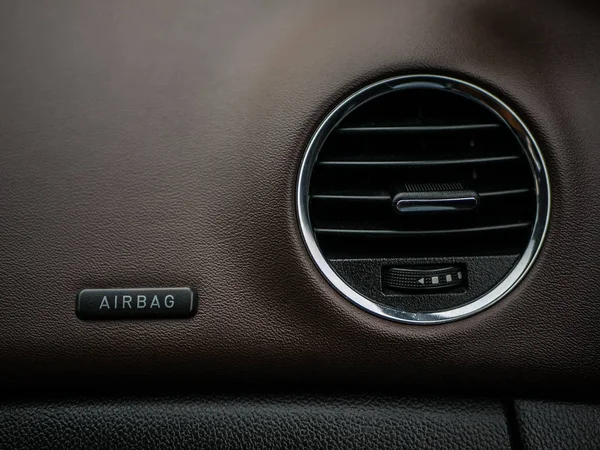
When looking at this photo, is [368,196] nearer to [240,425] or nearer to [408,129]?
[408,129]

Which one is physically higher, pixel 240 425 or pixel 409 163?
pixel 409 163

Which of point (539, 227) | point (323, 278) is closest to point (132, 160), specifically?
point (323, 278)

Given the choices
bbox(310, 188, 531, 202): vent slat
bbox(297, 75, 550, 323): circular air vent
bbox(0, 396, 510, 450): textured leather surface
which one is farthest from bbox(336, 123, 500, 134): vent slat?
bbox(0, 396, 510, 450): textured leather surface

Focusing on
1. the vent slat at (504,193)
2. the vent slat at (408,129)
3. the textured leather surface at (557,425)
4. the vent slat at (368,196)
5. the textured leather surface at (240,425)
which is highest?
the vent slat at (408,129)

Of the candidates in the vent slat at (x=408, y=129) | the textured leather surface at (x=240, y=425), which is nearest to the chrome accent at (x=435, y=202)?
the vent slat at (x=408, y=129)

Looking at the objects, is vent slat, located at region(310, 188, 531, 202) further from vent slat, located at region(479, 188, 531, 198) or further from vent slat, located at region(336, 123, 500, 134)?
vent slat, located at region(336, 123, 500, 134)

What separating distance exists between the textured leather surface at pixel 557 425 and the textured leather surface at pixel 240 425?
1.5 inches

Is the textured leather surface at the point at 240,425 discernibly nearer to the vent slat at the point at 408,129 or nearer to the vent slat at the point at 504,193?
the vent slat at the point at 504,193

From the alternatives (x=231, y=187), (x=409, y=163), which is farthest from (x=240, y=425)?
(x=409, y=163)

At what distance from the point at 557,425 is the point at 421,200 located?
44 cm

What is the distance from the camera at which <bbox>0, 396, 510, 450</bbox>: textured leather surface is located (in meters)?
0.89

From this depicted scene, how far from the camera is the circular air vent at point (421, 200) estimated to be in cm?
93

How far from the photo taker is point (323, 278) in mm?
921

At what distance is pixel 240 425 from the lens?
0.90 metres
